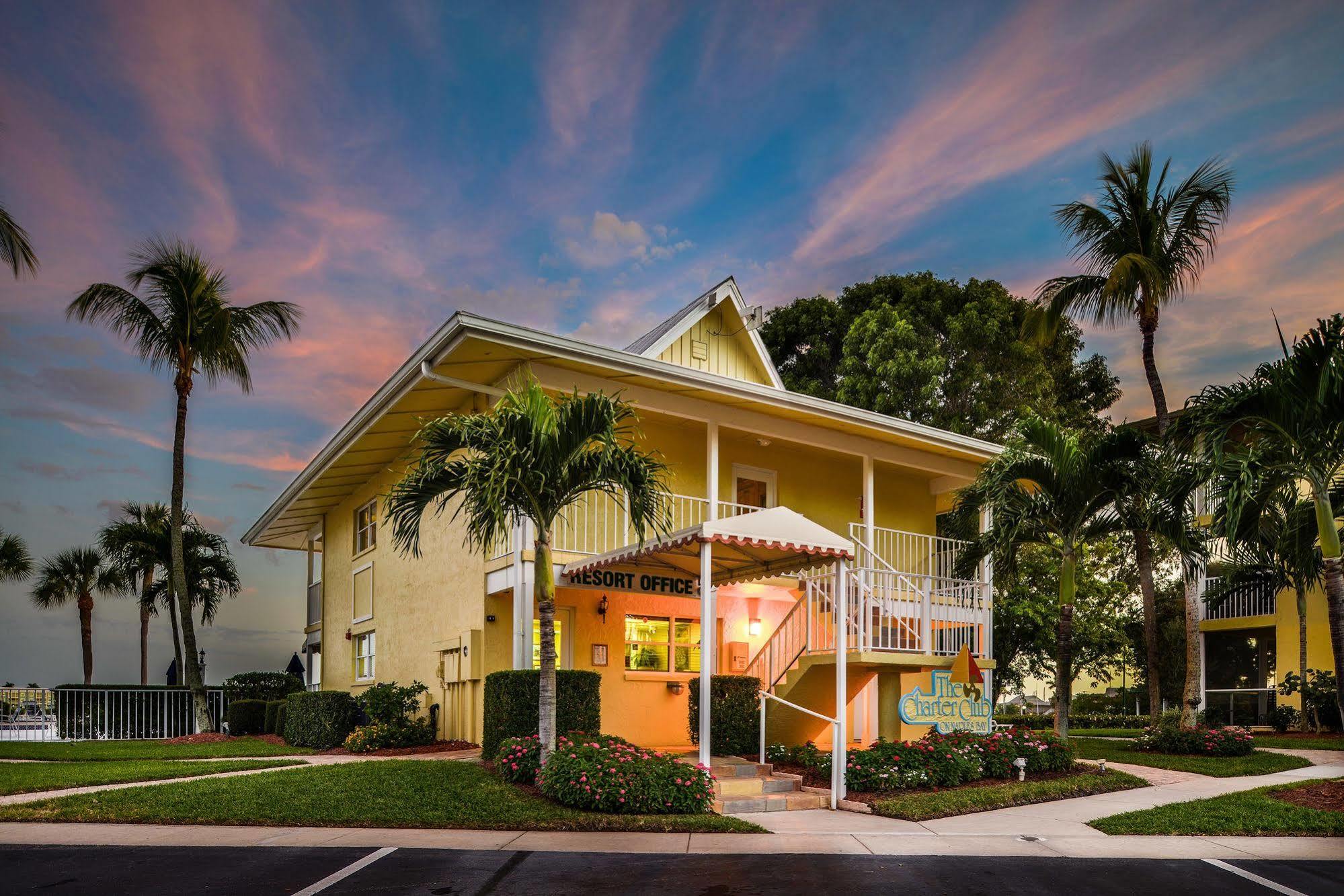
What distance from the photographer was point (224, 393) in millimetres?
21516

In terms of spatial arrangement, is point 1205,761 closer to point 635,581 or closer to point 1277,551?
point 1277,551

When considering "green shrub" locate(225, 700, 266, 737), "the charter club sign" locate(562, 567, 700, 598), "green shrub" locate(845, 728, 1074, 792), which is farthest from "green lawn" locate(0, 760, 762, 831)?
"green shrub" locate(225, 700, 266, 737)

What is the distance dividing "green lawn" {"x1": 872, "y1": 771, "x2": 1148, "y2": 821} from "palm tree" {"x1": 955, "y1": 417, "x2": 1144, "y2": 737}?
4.88ft

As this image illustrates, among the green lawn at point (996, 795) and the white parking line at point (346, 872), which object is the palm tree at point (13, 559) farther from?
the green lawn at point (996, 795)

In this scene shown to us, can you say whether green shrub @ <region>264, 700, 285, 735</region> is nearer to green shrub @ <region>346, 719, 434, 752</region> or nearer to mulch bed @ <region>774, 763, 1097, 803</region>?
green shrub @ <region>346, 719, 434, 752</region>

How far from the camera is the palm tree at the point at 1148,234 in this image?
18.2 m

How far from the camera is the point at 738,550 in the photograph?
1377 centimetres

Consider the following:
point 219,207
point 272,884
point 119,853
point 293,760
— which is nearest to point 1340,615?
point 272,884

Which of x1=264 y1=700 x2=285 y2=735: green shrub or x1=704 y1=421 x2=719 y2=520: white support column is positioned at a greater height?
x1=704 y1=421 x2=719 y2=520: white support column

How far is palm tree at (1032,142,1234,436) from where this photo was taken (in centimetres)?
1822

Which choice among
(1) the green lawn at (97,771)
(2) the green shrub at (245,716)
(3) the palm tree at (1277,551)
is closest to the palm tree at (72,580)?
(2) the green shrub at (245,716)

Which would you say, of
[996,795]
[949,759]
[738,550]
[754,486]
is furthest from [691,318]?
A: [996,795]

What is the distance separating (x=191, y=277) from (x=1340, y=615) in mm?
20453

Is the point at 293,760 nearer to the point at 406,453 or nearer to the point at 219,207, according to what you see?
the point at 406,453
